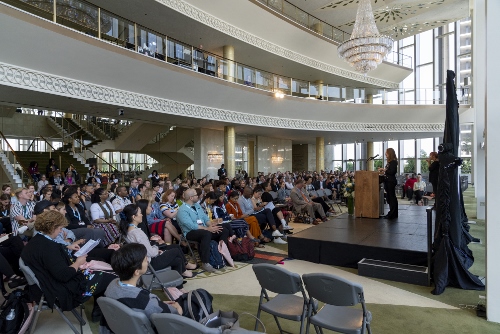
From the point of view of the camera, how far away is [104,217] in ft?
20.6

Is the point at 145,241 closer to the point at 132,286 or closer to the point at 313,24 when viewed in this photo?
the point at 132,286

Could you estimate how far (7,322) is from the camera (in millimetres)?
3043

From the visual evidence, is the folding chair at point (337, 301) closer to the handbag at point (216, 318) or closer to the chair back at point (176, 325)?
the handbag at point (216, 318)

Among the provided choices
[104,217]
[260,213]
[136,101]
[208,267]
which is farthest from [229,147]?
[208,267]

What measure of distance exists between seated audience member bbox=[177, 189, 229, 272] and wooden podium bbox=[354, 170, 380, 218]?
12.5 feet

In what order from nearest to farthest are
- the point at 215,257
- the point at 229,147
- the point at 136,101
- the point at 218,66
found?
the point at 215,257 < the point at 136,101 < the point at 218,66 < the point at 229,147

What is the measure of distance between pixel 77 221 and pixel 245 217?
325cm

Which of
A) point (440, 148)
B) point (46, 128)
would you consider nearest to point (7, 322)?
point (440, 148)

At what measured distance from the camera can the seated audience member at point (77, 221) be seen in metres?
5.12

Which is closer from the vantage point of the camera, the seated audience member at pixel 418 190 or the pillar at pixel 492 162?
the pillar at pixel 492 162

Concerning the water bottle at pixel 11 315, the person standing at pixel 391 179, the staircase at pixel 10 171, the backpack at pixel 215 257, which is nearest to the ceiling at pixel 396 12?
the person standing at pixel 391 179

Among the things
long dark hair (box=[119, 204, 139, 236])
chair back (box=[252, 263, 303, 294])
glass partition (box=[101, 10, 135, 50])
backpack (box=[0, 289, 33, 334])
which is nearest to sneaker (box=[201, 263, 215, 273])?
long dark hair (box=[119, 204, 139, 236])

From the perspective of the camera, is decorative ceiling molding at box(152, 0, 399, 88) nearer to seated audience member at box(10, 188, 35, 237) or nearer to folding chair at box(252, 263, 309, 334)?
seated audience member at box(10, 188, 35, 237)

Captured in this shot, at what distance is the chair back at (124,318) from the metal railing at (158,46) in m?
8.39
